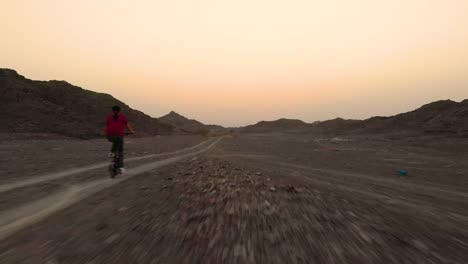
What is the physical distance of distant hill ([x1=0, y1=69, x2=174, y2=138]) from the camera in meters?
68.0

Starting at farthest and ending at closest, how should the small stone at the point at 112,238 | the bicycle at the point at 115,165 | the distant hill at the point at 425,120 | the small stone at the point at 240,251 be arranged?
the distant hill at the point at 425,120
the bicycle at the point at 115,165
the small stone at the point at 112,238
the small stone at the point at 240,251

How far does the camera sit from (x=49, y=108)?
78750mm

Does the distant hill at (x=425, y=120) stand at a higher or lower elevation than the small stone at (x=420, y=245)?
higher

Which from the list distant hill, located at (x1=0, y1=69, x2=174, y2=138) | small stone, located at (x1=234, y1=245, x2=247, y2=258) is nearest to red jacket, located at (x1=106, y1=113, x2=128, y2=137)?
small stone, located at (x1=234, y1=245, x2=247, y2=258)

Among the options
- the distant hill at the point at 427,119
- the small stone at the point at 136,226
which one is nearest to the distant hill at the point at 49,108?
the small stone at the point at 136,226

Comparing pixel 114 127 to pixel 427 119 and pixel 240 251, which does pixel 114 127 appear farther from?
pixel 427 119

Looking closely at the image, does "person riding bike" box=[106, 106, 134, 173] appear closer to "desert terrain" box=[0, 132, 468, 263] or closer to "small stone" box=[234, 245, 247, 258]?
"desert terrain" box=[0, 132, 468, 263]

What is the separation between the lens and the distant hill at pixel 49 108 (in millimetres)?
68000

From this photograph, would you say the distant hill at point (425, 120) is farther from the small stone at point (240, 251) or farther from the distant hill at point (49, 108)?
the distant hill at point (49, 108)

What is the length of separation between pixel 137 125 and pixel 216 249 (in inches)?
4562

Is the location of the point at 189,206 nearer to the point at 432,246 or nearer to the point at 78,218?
the point at 78,218

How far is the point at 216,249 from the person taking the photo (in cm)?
427

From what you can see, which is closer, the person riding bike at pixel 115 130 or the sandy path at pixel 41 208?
the sandy path at pixel 41 208

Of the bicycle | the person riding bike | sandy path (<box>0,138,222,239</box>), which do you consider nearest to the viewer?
sandy path (<box>0,138,222,239</box>)
